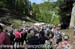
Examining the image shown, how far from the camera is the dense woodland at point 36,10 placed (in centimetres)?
5244

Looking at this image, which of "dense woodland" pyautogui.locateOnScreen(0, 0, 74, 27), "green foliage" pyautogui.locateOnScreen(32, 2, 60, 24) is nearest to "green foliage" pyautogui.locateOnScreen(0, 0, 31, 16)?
"dense woodland" pyautogui.locateOnScreen(0, 0, 74, 27)

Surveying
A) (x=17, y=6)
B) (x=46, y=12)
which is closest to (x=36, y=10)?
(x=46, y=12)

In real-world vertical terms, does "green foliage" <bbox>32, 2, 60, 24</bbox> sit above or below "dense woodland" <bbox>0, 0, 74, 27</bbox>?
below

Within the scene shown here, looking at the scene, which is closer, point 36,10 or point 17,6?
point 17,6

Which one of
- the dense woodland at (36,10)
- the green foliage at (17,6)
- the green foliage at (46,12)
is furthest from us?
the green foliage at (46,12)

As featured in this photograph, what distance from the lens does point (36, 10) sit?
94.6 m

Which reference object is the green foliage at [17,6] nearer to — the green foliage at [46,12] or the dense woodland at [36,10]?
the dense woodland at [36,10]

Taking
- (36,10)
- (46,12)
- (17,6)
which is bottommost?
(46,12)

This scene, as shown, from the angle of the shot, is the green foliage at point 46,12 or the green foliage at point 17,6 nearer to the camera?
the green foliage at point 17,6

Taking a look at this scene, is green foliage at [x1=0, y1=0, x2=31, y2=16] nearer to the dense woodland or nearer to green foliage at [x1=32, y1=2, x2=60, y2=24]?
the dense woodland

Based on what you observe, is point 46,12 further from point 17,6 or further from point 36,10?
point 17,6

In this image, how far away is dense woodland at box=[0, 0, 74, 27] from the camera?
172ft

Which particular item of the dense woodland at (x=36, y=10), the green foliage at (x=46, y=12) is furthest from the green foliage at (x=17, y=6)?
the green foliage at (x=46, y=12)

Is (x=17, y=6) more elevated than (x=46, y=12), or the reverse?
(x=17, y=6)
